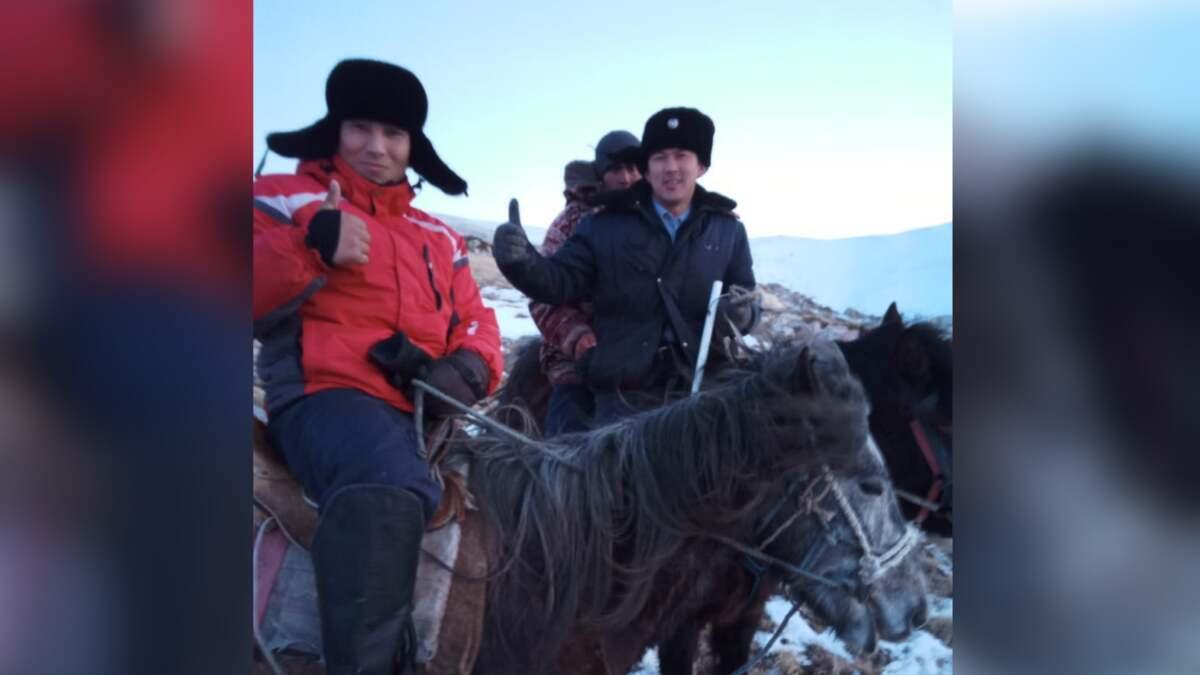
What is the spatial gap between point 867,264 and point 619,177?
2.58ft

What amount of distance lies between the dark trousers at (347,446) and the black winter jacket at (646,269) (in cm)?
69

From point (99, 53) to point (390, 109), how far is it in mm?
664

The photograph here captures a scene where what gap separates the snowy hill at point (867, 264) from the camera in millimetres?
2936

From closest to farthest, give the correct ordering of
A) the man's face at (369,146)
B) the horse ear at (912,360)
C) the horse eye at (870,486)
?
the man's face at (369,146), the horse eye at (870,486), the horse ear at (912,360)

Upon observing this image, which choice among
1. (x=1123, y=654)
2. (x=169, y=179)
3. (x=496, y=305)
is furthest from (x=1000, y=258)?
(x=169, y=179)

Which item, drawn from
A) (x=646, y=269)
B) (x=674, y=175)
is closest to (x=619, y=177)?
(x=674, y=175)

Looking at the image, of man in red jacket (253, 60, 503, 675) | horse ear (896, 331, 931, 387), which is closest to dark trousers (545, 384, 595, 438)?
man in red jacket (253, 60, 503, 675)

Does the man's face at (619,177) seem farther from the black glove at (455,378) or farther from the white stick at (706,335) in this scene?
the black glove at (455,378)

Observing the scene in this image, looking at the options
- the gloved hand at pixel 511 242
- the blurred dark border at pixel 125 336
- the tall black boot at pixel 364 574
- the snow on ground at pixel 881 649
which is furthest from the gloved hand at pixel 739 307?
the blurred dark border at pixel 125 336

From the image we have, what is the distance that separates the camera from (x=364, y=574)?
7.39 ft

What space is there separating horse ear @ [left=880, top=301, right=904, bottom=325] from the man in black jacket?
438 mm

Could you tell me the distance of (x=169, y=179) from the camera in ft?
6.99

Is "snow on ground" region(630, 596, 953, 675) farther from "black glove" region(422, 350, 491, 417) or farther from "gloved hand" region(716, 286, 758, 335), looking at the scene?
"black glove" region(422, 350, 491, 417)

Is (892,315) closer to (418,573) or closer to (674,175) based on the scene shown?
(674,175)
